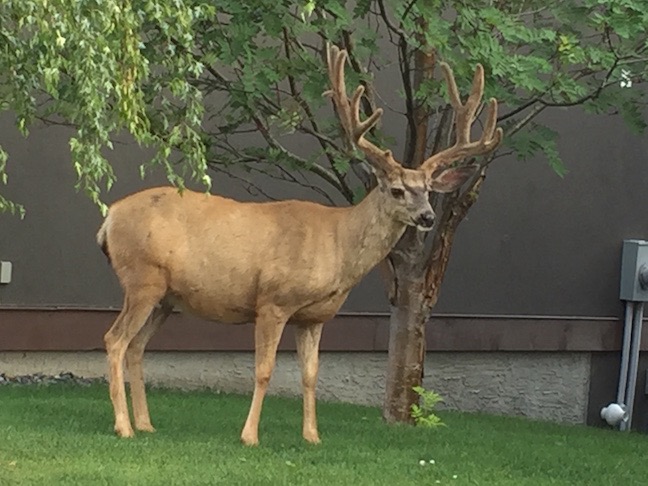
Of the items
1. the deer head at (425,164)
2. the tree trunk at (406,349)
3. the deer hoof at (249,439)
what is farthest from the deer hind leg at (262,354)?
the tree trunk at (406,349)

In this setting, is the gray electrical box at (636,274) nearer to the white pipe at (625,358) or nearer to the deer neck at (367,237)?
the white pipe at (625,358)

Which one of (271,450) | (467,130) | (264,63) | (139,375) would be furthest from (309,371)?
(264,63)

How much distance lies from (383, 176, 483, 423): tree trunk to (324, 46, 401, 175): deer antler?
1780 millimetres

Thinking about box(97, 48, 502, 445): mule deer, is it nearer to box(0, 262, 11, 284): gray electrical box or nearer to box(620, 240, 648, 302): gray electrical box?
box(0, 262, 11, 284): gray electrical box

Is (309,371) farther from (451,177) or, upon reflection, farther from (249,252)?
(451,177)

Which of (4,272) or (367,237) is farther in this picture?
(4,272)

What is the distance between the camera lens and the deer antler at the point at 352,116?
30.2 feet

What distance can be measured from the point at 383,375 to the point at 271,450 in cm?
575

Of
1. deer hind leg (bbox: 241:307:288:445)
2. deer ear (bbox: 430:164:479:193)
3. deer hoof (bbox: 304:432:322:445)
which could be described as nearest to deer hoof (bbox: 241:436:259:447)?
deer hind leg (bbox: 241:307:288:445)

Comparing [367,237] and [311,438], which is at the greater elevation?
[367,237]

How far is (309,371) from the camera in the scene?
951cm

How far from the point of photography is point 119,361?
30.4 feet

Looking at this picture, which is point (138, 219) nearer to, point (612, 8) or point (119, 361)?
point (119, 361)

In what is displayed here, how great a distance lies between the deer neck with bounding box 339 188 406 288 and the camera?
928 cm
